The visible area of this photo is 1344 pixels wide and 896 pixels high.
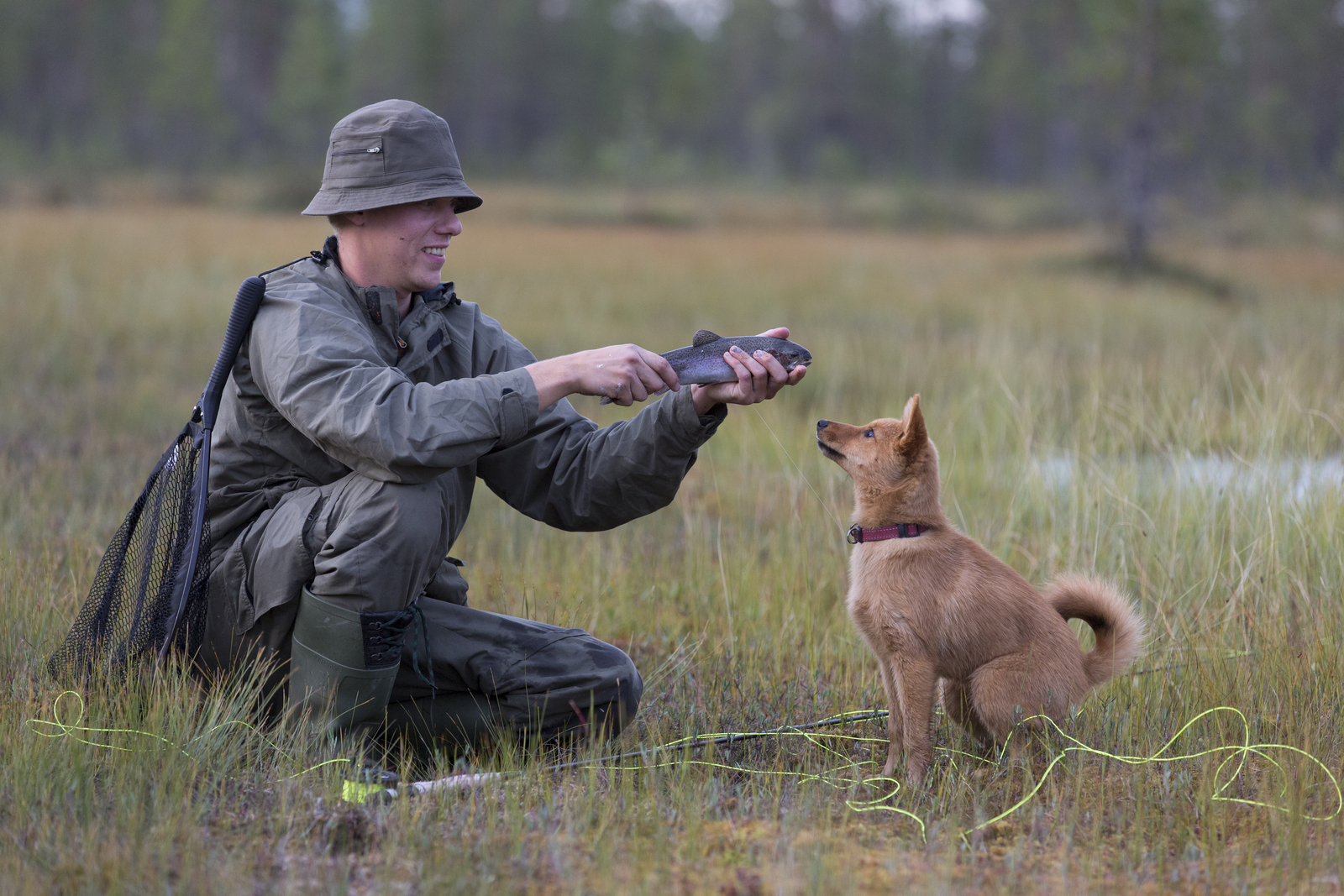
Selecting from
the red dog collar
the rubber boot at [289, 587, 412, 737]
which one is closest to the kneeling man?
the rubber boot at [289, 587, 412, 737]

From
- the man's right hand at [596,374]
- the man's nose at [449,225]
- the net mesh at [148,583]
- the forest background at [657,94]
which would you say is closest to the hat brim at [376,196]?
the man's nose at [449,225]

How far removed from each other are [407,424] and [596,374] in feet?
1.84

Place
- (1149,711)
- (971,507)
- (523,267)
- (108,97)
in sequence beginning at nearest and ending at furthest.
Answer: (1149,711)
(971,507)
(523,267)
(108,97)

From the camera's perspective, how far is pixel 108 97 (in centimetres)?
5172

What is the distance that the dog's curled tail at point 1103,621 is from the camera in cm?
360

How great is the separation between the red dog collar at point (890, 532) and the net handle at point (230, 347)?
6.56 feet

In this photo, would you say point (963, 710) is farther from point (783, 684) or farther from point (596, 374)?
point (596, 374)

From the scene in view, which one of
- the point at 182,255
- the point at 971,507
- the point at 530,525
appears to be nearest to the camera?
the point at 971,507

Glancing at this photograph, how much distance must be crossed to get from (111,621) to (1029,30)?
209ft

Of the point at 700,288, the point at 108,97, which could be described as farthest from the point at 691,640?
the point at 108,97

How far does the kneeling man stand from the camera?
10.6 ft

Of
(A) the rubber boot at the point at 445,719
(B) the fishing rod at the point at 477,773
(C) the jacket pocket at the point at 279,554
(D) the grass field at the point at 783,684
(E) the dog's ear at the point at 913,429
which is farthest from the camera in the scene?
(A) the rubber boot at the point at 445,719

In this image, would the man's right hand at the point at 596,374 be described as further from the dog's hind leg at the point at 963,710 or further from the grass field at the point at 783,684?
the dog's hind leg at the point at 963,710

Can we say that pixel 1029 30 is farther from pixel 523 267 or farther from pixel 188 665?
pixel 188 665
